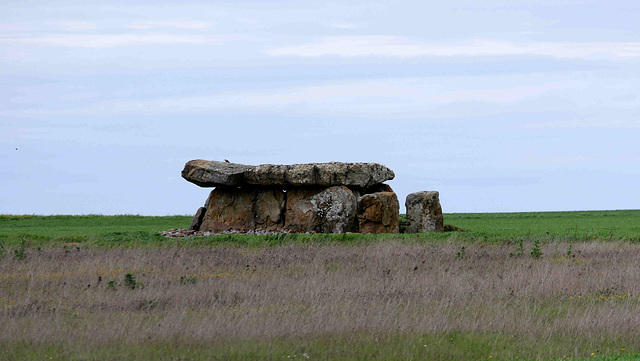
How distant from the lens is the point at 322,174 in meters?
27.3

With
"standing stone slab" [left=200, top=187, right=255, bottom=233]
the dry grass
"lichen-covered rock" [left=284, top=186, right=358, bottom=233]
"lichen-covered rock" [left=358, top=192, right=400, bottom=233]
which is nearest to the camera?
the dry grass

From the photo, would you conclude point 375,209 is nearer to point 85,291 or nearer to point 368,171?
point 368,171

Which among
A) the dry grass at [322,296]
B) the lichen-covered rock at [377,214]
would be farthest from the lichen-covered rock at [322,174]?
the dry grass at [322,296]

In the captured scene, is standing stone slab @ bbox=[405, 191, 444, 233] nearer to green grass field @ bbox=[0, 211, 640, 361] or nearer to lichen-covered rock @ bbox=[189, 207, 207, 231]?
green grass field @ bbox=[0, 211, 640, 361]

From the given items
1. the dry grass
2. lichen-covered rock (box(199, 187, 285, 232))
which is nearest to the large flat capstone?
lichen-covered rock (box(199, 187, 285, 232))

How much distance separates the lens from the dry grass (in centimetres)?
1078

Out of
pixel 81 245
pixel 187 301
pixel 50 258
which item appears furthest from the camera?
pixel 81 245

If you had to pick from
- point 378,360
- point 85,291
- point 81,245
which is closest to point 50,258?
point 81,245

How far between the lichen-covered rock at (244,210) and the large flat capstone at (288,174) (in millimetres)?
593

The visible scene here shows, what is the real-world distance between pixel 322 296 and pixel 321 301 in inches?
18.5

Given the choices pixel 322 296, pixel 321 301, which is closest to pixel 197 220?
pixel 322 296

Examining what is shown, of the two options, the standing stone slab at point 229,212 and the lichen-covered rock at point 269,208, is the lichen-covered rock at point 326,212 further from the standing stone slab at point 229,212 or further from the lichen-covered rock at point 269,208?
the standing stone slab at point 229,212

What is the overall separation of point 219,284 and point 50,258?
6717 millimetres

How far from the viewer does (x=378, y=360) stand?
31.6 ft
